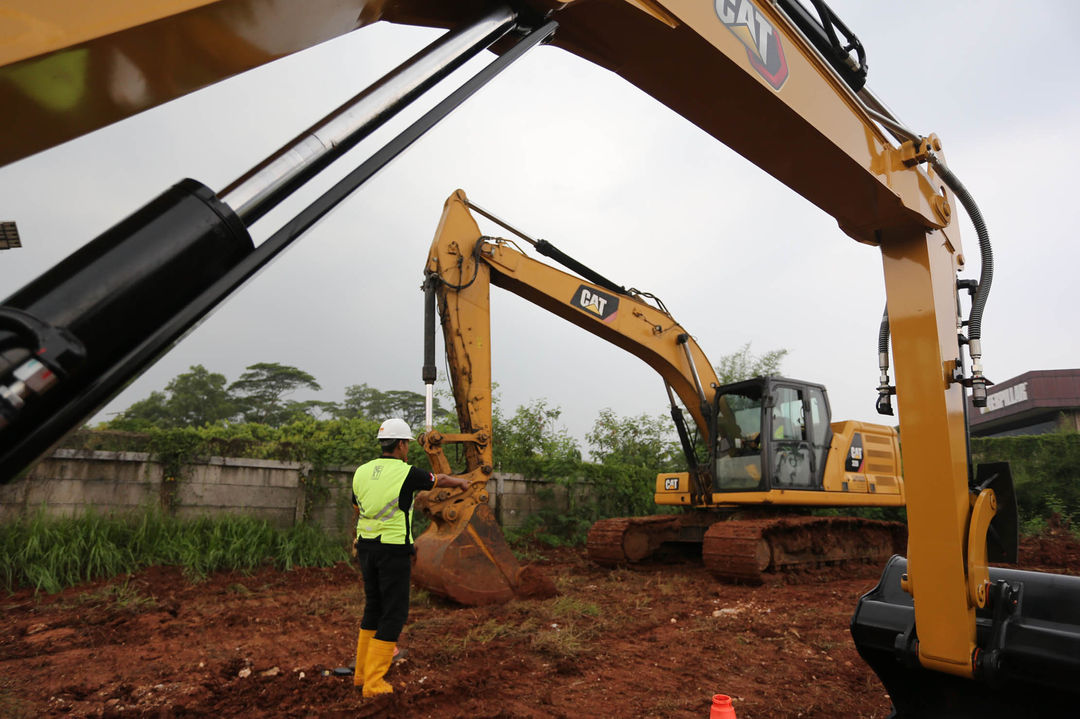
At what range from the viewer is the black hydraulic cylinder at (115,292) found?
0.76 meters

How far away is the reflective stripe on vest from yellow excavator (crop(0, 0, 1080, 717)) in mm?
2595

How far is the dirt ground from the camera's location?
3.58 metres

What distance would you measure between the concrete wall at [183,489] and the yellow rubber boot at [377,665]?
5.36 metres

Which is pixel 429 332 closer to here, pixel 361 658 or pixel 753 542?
pixel 361 658

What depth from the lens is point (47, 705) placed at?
11.8 ft

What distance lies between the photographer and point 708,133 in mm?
2701

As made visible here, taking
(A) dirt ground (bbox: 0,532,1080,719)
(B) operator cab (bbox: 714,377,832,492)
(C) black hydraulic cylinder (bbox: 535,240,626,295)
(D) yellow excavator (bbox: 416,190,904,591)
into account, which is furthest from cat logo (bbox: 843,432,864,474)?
(C) black hydraulic cylinder (bbox: 535,240,626,295)

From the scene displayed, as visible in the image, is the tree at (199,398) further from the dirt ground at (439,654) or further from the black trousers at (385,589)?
the black trousers at (385,589)

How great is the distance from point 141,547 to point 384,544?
5029 millimetres

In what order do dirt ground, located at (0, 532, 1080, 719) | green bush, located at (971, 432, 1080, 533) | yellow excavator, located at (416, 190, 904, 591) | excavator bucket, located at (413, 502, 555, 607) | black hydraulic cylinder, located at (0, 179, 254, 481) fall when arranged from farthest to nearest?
green bush, located at (971, 432, 1080, 533), yellow excavator, located at (416, 190, 904, 591), excavator bucket, located at (413, 502, 555, 607), dirt ground, located at (0, 532, 1080, 719), black hydraulic cylinder, located at (0, 179, 254, 481)

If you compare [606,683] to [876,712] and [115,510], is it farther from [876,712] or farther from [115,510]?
[115,510]

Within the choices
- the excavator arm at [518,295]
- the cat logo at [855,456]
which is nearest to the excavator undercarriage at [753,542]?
the cat logo at [855,456]

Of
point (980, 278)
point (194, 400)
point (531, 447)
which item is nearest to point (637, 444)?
point (531, 447)

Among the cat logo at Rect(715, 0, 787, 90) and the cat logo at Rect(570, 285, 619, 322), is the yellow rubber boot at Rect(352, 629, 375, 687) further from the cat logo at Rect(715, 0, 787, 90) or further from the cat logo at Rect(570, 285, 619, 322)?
the cat logo at Rect(570, 285, 619, 322)
